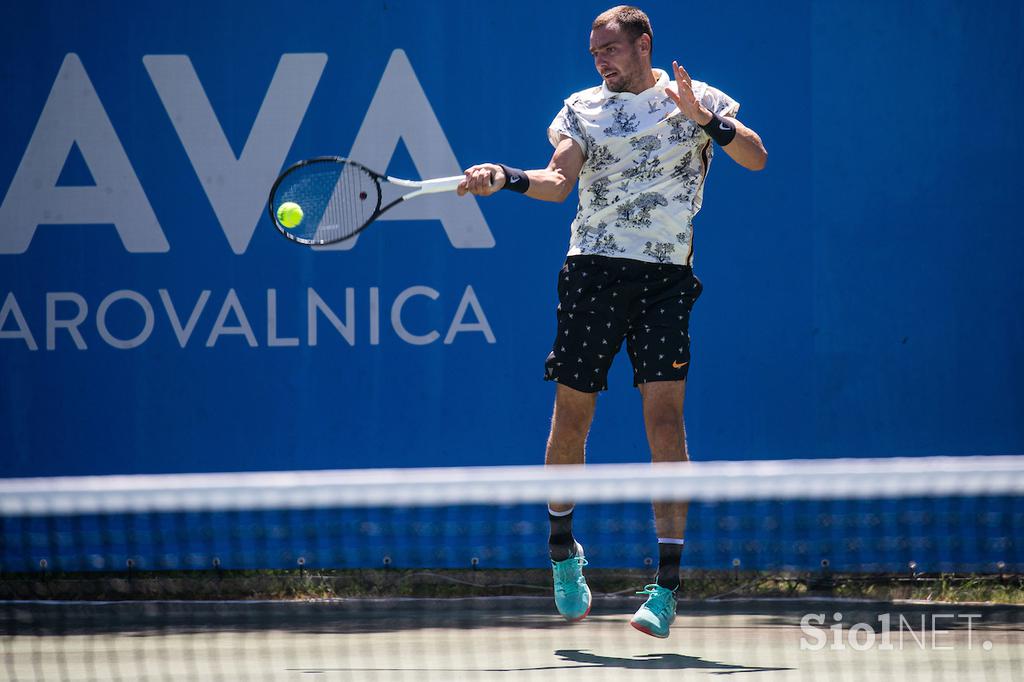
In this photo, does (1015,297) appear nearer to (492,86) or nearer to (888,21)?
(888,21)

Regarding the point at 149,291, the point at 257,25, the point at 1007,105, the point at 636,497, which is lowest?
the point at 636,497

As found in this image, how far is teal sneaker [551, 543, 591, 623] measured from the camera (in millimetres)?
4352

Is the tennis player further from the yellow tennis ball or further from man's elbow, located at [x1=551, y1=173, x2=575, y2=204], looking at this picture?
the yellow tennis ball

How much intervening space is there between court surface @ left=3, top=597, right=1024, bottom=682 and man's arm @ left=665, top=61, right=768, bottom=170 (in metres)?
1.40

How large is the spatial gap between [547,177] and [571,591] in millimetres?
1182

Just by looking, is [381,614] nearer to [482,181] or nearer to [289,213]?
[289,213]

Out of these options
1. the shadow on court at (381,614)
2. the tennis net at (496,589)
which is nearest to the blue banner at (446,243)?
the tennis net at (496,589)

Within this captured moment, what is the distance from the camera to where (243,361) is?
567cm

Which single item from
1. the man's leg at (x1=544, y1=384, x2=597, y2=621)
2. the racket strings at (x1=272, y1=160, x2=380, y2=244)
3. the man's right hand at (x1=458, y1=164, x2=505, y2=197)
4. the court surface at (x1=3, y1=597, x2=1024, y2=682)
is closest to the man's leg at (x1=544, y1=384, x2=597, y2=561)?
the man's leg at (x1=544, y1=384, x2=597, y2=621)

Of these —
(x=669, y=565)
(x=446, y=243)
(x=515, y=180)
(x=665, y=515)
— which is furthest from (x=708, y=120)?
(x=446, y=243)

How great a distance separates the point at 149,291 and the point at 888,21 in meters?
2.90

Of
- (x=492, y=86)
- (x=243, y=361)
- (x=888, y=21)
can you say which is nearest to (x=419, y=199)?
(x=492, y=86)

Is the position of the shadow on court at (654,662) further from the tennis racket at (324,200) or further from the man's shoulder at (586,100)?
the man's shoulder at (586,100)

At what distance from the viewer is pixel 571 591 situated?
4359 millimetres
